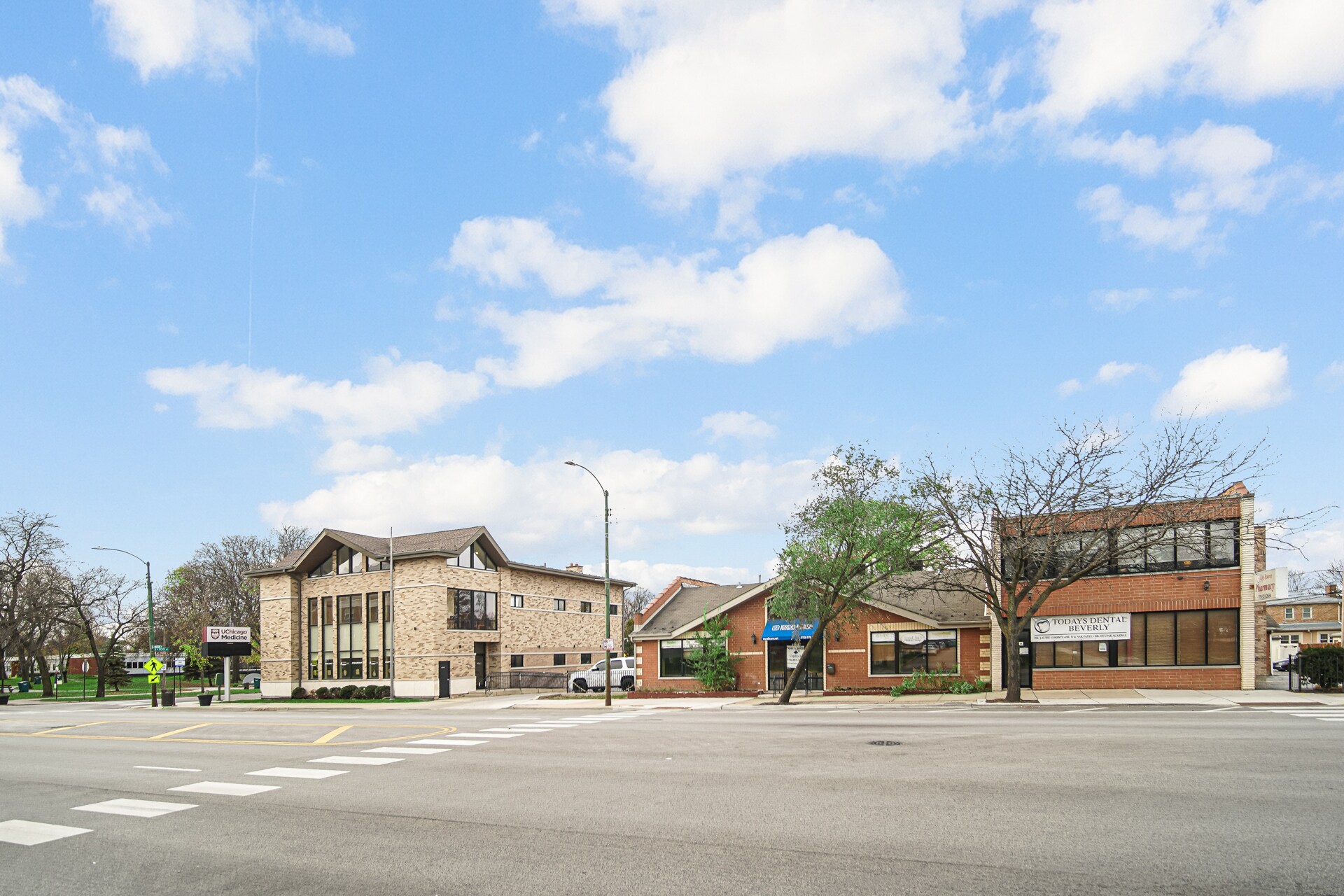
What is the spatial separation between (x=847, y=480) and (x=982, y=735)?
52.8 ft

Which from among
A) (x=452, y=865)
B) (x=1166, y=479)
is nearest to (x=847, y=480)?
(x=1166, y=479)

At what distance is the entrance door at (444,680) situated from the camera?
47.9 m

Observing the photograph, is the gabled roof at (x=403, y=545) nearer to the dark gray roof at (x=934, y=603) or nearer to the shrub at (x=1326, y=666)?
the dark gray roof at (x=934, y=603)

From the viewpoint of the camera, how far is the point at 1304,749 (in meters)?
13.9

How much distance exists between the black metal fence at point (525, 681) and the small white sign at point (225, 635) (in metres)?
15.0

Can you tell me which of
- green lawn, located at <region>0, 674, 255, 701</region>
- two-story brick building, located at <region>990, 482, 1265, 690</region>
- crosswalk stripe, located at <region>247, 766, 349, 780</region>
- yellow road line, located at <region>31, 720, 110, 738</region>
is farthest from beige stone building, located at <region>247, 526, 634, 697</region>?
crosswalk stripe, located at <region>247, 766, 349, 780</region>

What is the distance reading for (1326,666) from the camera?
28969 mm

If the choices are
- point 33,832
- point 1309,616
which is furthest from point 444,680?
point 1309,616

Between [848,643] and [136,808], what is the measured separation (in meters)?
29.6

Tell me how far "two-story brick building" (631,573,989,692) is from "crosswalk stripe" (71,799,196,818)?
25.9 m

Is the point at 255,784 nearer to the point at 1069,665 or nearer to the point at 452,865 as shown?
the point at 452,865

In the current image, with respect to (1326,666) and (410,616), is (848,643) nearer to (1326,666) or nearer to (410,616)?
(1326,666)

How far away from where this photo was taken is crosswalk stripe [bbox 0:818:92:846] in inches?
410

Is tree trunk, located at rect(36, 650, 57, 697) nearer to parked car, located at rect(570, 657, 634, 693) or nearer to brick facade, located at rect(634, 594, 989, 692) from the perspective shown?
parked car, located at rect(570, 657, 634, 693)
